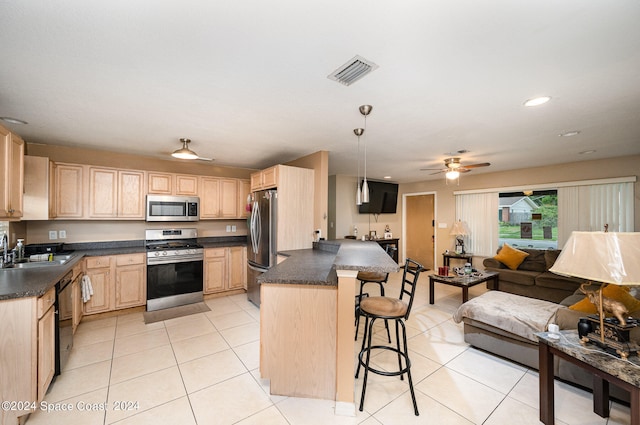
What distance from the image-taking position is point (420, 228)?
7133mm

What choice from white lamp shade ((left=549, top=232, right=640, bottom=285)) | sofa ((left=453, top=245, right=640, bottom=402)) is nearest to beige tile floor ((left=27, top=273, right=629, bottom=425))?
sofa ((left=453, top=245, right=640, bottom=402))

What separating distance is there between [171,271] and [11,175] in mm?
A: 2066

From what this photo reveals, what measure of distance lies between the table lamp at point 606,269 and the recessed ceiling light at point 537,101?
124 cm

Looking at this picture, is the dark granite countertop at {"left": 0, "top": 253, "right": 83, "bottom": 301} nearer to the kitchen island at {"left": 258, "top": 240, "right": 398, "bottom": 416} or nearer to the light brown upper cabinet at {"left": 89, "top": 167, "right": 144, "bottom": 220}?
the light brown upper cabinet at {"left": 89, "top": 167, "right": 144, "bottom": 220}

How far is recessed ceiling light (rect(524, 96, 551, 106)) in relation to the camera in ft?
6.96

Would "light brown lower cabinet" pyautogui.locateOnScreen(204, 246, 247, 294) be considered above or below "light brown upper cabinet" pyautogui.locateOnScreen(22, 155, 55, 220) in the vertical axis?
below

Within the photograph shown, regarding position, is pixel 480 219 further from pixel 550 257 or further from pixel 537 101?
pixel 537 101

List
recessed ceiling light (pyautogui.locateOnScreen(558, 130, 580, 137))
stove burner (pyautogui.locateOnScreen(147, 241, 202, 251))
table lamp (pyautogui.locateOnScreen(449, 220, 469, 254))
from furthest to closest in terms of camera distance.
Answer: table lamp (pyautogui.locateOnScreen(449, 220, 469, 254))
stove burner (pyautogui.locateOnScreen(147, 241, 202, 251))
recessed ceiling light (pyautogui.locateOnScreen(558, 130, 580, 137))

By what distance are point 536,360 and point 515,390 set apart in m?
0.44

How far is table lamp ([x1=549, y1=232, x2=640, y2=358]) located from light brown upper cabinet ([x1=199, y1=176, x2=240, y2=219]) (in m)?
4.57

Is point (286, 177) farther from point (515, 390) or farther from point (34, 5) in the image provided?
point (515, 390)

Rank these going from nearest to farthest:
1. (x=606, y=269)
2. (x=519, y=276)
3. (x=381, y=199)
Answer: (x=606, y=269) → (x=519, y=276) → (x=381, y=199)

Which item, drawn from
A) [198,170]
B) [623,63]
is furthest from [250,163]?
[623,63]

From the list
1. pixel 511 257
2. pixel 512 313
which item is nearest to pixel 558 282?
pixel 511 257
